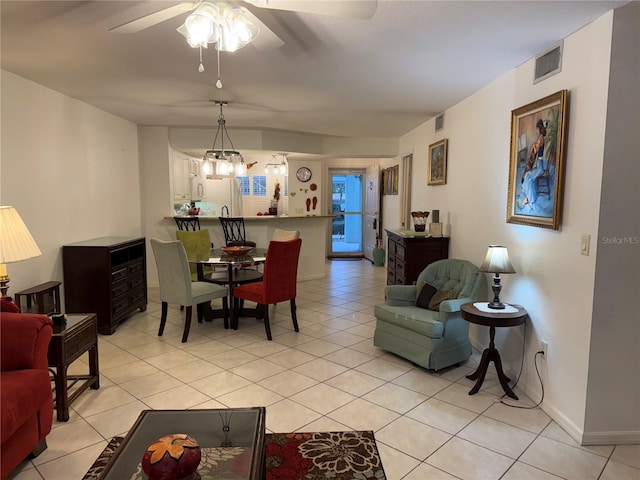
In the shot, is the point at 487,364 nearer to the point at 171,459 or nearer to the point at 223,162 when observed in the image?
the point at 171,459

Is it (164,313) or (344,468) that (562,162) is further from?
(164,313)

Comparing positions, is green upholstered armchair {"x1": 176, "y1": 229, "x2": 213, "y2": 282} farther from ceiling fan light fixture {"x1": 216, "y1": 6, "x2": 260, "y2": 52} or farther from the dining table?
ceiling fan light fixture {"x1": 216, "y1": 6, "x2": 260, "y2": 52}

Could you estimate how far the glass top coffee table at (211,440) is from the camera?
1.60m

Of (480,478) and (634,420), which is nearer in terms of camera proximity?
(480,478)

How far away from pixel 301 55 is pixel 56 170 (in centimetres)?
270

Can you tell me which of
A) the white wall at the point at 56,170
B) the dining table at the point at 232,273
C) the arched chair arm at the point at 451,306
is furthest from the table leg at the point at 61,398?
the arched chair arm at the point at 451,306

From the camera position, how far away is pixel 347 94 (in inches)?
156

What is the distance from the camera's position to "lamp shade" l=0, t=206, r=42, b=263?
7.78 feet

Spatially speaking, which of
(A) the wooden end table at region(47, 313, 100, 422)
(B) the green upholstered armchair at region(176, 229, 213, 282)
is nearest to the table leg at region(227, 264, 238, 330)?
(B) the green upholstered armchair at region(176, 229, 213, 282)

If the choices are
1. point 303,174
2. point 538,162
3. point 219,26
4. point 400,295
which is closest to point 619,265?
point 538,162

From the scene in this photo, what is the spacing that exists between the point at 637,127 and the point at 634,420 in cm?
168

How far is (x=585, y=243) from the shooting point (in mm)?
2375

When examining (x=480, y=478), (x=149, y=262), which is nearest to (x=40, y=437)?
(x=480, y=478)

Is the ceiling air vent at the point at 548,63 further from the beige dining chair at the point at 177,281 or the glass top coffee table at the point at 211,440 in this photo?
the beige dining chair at the point at 177,281
